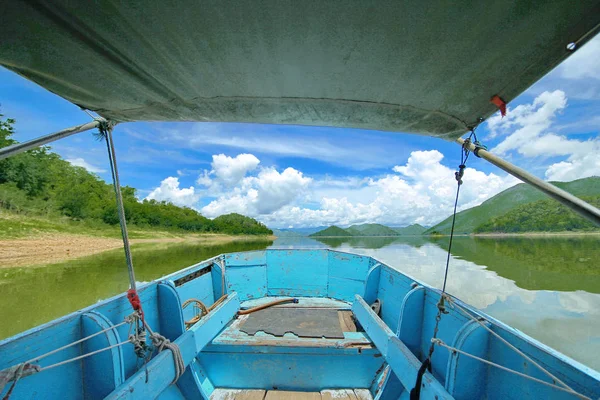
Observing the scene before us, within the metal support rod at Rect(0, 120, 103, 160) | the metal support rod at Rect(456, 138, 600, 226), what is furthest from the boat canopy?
the metal support rod at Rect(456, 138, 600, 226)

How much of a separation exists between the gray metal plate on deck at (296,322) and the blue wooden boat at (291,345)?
16 mm

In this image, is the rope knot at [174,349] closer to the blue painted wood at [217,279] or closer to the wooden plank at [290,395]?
the wooden plank at [290,395]

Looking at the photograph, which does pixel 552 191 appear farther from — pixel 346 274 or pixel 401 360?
pixel 346 274

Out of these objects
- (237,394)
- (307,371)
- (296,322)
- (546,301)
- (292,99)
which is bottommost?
(546,301)

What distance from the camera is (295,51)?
129 cm

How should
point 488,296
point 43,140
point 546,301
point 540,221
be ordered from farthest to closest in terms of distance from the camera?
point 540,221
point 488,296
point 546,301
point 43,140

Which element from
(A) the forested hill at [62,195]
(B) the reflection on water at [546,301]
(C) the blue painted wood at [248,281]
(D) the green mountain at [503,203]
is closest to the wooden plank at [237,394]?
(C) the blue painted wood at [248,281]

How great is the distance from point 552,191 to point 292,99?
4.60 feet

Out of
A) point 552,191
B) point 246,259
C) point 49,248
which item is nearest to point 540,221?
point 246,259

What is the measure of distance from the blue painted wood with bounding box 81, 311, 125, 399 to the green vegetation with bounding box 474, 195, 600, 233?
356ft

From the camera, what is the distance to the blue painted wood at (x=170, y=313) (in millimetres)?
2768

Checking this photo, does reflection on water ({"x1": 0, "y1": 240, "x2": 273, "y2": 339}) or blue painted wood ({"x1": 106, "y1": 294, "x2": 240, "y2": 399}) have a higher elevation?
blue painted wood ({"x1": 106, "y1": 294, "x2": 240, "y2": 399})

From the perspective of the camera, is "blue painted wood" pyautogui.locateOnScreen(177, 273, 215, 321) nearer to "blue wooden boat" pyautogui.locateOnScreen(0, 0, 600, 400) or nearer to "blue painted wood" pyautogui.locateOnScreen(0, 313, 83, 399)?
"blue wooden boat" pyautogui.locateOnScreen(0, 0, 600, 400)

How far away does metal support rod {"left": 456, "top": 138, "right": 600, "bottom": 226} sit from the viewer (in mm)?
993
